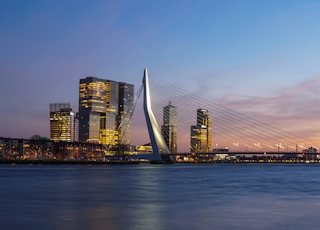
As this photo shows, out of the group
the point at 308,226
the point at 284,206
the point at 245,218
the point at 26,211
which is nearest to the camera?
the point at 308,226

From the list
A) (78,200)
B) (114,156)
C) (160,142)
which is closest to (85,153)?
(114,156)

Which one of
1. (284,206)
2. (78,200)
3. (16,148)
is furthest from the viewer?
(16,148)

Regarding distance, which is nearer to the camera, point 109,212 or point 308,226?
point 308,226

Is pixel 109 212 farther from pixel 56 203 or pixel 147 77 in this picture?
pixel 147 77

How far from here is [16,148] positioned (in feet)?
571

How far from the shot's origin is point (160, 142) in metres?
91.5

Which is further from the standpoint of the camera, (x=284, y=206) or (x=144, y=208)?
(x=284, y=206)

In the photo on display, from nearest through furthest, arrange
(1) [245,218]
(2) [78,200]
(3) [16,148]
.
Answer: (1) [245,218], (2) [78,200], (3) [16,148]

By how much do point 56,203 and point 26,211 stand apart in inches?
149

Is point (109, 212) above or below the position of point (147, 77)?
below

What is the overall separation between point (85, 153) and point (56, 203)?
553ft

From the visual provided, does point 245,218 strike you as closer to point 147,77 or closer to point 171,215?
point 171,215

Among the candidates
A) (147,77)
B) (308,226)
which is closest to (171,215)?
(308,226)

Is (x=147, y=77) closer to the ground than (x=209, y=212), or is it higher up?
higher up
